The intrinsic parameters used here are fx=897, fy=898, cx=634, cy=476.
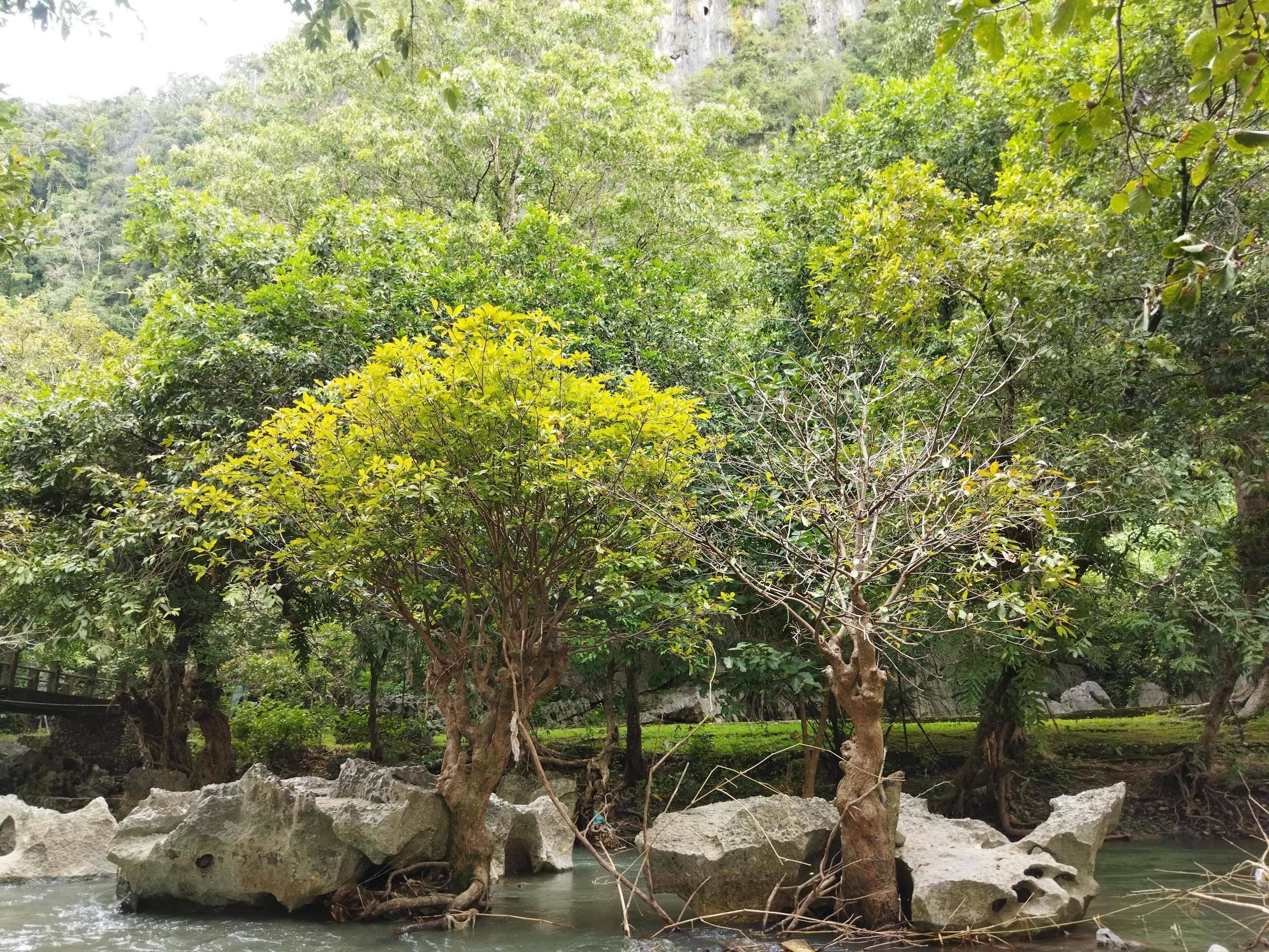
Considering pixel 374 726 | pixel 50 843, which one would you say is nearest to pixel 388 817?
pixel 50 843

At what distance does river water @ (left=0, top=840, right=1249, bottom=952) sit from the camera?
266 inches

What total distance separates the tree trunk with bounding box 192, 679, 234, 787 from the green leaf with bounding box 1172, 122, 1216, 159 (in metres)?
14.0

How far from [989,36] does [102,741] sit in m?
20.5

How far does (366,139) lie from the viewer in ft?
59.6

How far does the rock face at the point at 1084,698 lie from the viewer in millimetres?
22875

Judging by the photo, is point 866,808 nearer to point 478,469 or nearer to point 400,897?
point 478,469

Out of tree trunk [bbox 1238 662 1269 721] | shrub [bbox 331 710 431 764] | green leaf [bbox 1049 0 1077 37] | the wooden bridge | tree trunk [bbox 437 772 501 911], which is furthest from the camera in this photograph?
the wooden bridge

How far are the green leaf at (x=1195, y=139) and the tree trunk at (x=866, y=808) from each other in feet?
15.2

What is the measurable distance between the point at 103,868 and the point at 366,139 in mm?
13770

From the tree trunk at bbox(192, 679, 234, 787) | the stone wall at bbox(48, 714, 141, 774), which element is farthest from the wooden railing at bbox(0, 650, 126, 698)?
the tree trunk at bbox(192, 679, 234, 787)

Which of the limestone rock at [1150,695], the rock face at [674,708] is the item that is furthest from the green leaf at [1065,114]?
the limestone rock at [1150,695]

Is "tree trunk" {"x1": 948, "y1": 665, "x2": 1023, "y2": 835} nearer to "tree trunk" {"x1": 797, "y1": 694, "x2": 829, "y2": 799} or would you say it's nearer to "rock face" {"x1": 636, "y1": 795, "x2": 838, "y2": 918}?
"tree trunk" {"x1": 797, "y1": 694, "x2": 829, "y2": 799}

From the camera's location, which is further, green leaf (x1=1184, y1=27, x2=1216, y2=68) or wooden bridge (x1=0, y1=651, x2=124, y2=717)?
wooden bridge (x1=0, y1=651, x2=124, y2=717)

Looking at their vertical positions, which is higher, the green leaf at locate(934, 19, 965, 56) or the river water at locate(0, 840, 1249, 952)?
the green leaf at locate(934, 19, 965, 56)
